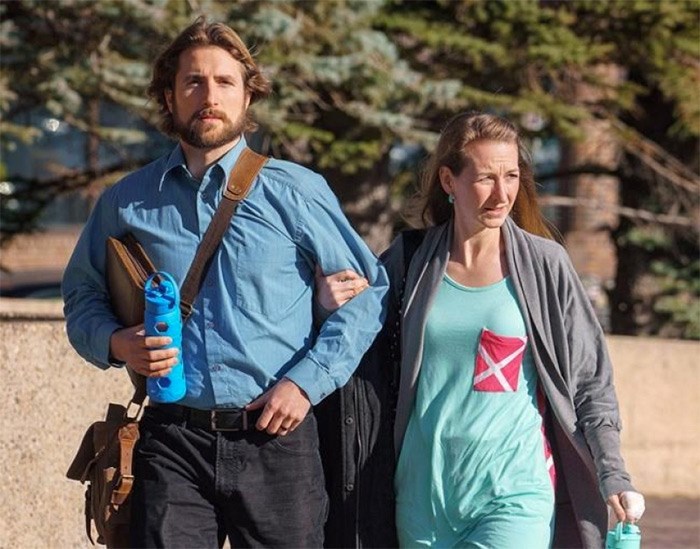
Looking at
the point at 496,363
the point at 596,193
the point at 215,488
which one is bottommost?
the point at 596,193

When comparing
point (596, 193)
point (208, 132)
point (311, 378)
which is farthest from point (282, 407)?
point (596, 193)

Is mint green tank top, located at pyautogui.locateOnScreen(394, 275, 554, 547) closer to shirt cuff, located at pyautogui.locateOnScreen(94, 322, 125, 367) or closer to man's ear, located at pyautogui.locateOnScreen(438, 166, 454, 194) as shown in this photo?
man's ear, located at pyautogui.locateOnScreen(438, 166, 454, 194)

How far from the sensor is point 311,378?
3.59m

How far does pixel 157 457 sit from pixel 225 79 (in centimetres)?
96

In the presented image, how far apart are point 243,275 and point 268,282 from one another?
0.21ft

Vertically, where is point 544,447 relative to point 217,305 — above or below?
Answer: below

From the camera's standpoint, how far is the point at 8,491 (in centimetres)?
508

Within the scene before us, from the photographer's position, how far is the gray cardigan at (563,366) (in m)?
3.94

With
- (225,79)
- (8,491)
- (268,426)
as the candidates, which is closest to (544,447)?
(268,426)

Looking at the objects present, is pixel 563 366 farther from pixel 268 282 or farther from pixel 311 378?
pixel 268 282

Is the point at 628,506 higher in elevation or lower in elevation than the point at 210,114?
lower

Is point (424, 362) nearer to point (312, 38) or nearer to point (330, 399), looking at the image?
point (330, 399)

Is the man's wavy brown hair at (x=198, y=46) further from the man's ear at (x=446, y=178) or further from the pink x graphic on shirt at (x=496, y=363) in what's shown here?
the pink x graphic on shirt at (x=496, y=363)

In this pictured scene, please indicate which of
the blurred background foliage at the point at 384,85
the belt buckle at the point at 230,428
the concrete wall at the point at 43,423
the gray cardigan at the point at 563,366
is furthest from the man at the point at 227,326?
the blurred background foliage at the point at 384,85
